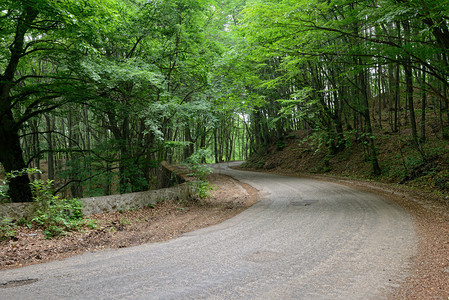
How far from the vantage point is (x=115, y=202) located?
23.9 ft

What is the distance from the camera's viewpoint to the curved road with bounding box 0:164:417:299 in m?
2.88

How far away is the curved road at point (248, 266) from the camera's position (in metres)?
2.88

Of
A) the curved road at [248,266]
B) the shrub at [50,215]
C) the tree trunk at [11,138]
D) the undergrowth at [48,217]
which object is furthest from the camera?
the tree trunk at [11,138]

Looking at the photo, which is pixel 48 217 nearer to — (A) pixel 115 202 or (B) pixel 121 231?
(B) pixel 121 231

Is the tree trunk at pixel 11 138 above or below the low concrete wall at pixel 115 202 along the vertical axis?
above

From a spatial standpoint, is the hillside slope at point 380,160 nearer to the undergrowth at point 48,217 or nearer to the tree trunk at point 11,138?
the undergrowth at point 48,217

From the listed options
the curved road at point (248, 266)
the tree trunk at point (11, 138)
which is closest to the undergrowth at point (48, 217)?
the curved road at point (248, 266)

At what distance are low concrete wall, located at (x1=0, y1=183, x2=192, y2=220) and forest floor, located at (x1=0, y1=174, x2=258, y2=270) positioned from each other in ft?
0.71

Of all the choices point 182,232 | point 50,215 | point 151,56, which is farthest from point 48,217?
point 151,56

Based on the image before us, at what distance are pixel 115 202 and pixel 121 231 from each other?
163 centimetres

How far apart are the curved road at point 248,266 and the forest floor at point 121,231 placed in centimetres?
49

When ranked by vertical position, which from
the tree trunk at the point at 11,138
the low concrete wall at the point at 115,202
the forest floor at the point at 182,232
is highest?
the tree trunk at the point at 11,138

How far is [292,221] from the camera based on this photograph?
6.05m

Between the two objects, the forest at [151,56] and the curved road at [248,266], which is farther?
the forest at [151,56]
